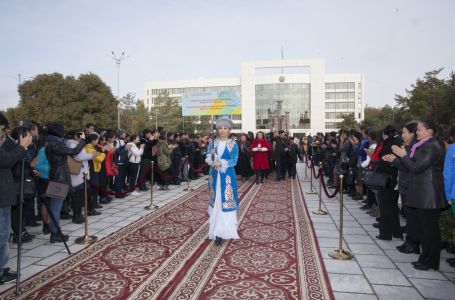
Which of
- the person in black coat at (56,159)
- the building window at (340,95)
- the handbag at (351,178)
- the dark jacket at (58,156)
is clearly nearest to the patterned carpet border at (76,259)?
the person in black coat at (56,159)

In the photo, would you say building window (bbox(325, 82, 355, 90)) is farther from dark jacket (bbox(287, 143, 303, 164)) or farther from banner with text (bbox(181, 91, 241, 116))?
dark jacket (bbox(287, 143, 303, 164))

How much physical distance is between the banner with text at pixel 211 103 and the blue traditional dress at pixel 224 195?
14.6 metres

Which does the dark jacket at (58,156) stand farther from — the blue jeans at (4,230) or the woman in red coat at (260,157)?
the woman in red coat at (260,157)

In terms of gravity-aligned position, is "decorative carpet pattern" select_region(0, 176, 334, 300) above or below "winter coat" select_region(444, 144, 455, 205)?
below

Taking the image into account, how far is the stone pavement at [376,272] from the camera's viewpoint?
11.3 ft

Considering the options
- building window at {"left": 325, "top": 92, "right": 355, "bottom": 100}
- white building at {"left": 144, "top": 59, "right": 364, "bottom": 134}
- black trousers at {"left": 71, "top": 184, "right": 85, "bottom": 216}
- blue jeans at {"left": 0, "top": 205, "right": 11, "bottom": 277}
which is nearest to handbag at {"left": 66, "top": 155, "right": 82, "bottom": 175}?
black trousers at {"left": 71, "top": 184, "right": 85, "bottom": 216}

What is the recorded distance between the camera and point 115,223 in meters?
6.34

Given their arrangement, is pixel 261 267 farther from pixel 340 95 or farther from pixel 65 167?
pixel 340 95

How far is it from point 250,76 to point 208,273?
2514 inches

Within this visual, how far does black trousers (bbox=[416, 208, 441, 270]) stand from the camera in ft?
13.0

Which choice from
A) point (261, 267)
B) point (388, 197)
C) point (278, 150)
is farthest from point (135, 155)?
point (388, 197)

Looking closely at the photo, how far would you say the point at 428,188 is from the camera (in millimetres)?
3994

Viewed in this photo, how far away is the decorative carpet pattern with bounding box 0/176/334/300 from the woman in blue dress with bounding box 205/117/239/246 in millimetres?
220

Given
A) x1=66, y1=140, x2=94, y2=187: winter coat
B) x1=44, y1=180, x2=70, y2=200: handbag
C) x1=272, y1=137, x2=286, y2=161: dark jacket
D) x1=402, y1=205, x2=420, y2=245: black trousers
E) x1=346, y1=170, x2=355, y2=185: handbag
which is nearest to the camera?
x1=402, y1=205, x2=420, y2=245: black trousers
